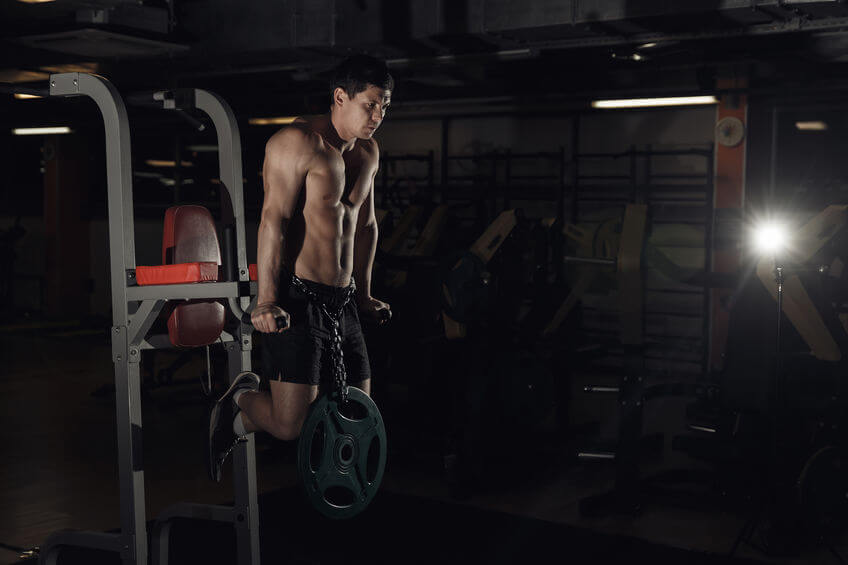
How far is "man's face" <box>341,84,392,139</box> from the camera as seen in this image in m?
2.49

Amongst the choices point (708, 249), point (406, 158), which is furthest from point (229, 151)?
point (406, 158)

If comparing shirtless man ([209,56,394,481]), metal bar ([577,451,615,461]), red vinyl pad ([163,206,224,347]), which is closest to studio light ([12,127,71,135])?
metal bar ([577,451,615,461])

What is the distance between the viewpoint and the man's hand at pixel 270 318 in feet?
8.21

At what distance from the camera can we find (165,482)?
4.79m

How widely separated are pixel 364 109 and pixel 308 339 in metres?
0.67

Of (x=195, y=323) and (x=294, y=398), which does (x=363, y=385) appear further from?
A: (x=195, y=323)

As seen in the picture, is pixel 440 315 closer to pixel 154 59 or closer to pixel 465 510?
pixel 465 510

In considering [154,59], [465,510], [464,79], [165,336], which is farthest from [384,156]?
[165,336]

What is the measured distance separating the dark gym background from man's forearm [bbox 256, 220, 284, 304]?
65.4 inches

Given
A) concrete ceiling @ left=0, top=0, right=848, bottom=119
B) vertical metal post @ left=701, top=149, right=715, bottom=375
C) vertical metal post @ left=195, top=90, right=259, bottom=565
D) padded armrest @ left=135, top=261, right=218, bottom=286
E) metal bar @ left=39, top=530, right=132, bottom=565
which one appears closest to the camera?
padded armrest @ left=135, top=261, right=218, bottom=286

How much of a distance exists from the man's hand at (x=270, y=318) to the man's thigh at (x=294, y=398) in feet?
0.77

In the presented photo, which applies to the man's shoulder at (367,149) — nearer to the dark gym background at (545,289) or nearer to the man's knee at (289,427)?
the man's knee at (289,427)

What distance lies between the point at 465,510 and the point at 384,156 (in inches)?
200

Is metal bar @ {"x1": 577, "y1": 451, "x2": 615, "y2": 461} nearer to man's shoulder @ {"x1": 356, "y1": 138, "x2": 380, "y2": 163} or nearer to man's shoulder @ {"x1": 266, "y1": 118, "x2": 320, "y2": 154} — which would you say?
man's shoulder @ {"x1": 356, "y1": 138, "x2": 380, "y2": 163}
